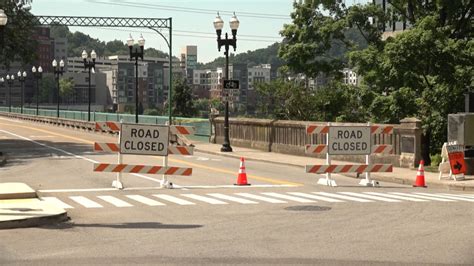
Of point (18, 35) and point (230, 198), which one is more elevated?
point (18, 35)

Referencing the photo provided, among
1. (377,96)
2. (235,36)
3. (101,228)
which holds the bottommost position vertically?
(101,228)

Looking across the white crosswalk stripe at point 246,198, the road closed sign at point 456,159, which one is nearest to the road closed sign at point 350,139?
the road closed sign at point 456,159

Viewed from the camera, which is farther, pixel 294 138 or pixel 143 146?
pixel 294 138

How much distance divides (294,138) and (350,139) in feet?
38.8

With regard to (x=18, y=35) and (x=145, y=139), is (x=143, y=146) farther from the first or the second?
(x=18, y=35)

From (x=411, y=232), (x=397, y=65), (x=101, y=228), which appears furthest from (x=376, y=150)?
(x=397, y=65)

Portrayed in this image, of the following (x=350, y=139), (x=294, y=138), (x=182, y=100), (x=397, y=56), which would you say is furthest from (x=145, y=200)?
(x=182, y=100)

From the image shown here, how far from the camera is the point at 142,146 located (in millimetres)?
18062

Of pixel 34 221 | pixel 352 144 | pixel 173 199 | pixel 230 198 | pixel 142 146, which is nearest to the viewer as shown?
pixel 34 221

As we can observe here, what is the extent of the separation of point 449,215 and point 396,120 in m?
21.5

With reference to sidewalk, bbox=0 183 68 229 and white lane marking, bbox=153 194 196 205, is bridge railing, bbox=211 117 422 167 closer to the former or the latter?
white lane marking, bbox=153 194 196 205

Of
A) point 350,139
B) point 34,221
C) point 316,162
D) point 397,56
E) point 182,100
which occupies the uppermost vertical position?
point 397,56

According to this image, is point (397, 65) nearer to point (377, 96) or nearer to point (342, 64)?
point (377, 96)

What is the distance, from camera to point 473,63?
33688 millimetres
